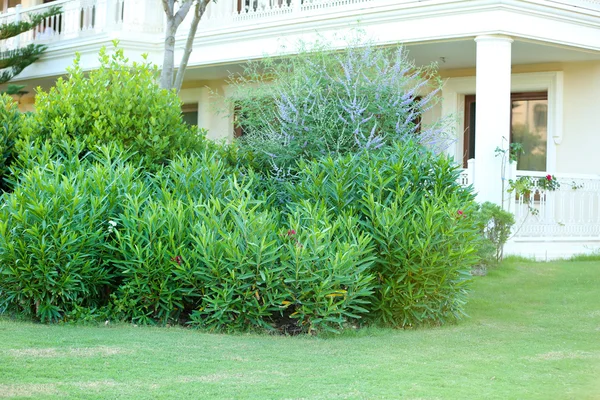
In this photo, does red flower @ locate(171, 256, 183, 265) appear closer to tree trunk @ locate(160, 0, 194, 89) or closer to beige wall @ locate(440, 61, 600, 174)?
tree trunk @ locate(160, 0, 194, 89)

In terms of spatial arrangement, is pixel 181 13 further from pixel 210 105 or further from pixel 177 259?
pixel 210 105

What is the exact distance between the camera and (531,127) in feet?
51.3

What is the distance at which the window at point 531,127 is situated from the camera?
15500 mm

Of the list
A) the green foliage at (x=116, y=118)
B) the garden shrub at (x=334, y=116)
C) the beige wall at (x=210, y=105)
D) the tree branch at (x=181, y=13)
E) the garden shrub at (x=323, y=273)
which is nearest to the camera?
the garden shrub at (x=323, y=273)

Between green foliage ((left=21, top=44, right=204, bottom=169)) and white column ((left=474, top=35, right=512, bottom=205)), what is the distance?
525 cm

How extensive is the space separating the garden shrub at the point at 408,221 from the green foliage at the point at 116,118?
1.57 m

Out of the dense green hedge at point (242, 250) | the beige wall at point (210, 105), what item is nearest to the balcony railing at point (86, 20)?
the beige wall at point (210, 105)

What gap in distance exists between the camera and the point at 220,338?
21.2 feet

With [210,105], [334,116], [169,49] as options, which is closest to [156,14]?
[210,105]

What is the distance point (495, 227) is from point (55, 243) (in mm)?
6800

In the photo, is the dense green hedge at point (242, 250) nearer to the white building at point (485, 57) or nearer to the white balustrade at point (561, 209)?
the white building at point (485, 57)

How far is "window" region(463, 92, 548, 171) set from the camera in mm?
15500

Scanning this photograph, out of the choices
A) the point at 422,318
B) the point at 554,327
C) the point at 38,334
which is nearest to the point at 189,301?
the point at 38,334

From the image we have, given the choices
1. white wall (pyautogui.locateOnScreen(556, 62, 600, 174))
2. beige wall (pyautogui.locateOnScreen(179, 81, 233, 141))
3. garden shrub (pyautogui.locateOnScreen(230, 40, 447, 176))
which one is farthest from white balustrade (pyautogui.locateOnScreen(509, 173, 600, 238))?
beige wall (pyautogui.locateOnScreen(179, 81, 233, 141))
